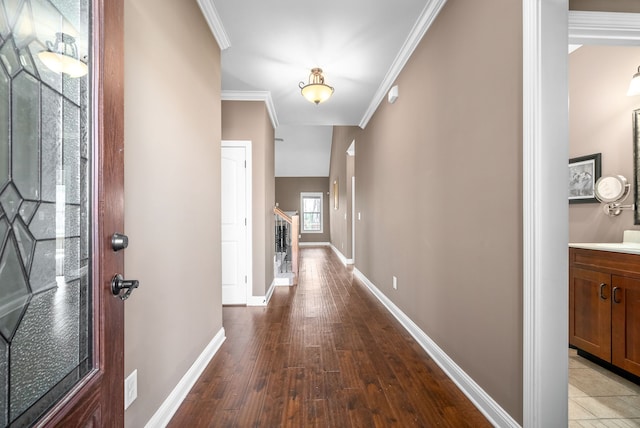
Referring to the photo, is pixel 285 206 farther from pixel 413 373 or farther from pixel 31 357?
pixel 31 357

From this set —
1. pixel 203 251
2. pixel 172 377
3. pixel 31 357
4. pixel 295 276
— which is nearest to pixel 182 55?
pixel 203 251

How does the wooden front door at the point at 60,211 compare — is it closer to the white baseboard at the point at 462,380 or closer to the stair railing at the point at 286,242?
the white baseboard at the point at 462,380

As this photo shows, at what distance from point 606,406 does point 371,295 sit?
2.60 m

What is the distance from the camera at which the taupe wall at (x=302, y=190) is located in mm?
11211

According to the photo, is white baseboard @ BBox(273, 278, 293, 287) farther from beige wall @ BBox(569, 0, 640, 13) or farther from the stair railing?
beige wall @ BBox(569, 0, 640, 13)

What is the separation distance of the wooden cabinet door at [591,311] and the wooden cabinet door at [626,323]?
4 centimetres

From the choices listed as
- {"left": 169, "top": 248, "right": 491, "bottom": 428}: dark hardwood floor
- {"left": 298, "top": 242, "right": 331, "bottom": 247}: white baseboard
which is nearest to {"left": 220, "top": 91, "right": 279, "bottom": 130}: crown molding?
{"left": 169, "top": 248, "right": 491, "bottom": 428}: dark hardwood floor

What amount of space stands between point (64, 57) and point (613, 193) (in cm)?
335

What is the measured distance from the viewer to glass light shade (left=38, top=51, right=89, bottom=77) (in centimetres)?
70

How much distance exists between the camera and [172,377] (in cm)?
165

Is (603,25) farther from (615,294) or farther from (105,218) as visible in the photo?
(105,218)

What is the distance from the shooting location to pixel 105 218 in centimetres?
84

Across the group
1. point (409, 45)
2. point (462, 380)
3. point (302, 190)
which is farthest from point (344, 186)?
point (462, 380)

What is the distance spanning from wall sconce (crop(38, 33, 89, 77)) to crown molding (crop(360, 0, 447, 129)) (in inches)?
89.0
